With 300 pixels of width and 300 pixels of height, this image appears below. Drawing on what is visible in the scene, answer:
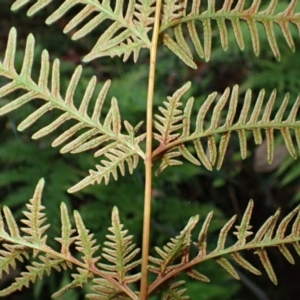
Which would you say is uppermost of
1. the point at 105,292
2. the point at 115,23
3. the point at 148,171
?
the point at 115,23

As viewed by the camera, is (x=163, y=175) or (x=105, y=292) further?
(x=163, y=175)

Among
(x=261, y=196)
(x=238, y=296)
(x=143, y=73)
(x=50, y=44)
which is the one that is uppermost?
(x=50, y=44)

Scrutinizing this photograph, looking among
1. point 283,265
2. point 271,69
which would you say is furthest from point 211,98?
point 283,265

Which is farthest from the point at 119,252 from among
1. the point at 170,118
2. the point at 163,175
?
the point at 163,175

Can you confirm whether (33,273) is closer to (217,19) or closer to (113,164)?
(113,164)

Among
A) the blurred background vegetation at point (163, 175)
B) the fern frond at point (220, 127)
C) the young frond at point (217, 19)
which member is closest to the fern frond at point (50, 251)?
the fern frond at point (220, 127)

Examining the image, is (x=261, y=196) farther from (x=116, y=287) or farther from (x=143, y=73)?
(x=116, y=287)

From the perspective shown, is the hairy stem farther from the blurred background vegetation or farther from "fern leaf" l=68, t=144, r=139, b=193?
the blurred background vegetation

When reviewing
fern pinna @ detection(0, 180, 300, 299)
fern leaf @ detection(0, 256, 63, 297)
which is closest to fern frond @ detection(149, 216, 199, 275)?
fern pinna @ detection(0, 180, 300, 299)
